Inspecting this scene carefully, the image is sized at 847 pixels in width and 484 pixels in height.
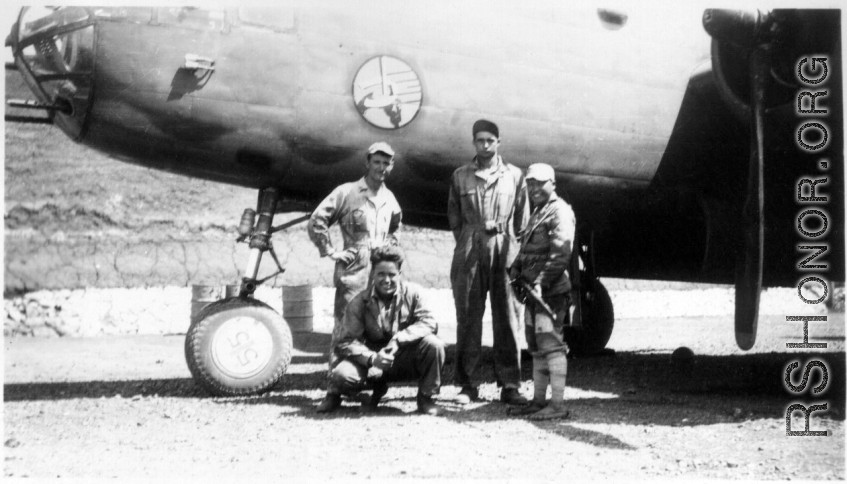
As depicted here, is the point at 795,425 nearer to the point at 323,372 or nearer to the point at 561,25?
the point at 561,25

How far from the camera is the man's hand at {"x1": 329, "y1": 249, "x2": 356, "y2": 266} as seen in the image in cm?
530

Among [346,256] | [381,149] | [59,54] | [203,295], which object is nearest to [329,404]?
[346,256]

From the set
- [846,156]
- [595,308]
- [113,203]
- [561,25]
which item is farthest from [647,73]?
[113,203]

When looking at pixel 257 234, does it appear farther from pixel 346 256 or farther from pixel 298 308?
pixel 298 308

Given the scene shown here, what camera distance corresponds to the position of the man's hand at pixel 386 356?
187 inches

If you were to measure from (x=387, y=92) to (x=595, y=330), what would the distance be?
4383mm

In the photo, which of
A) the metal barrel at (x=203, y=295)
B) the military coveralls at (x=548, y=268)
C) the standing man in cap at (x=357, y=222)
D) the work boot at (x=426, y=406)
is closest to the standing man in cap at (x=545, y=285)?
the military coveralls at (x=548, y=268)

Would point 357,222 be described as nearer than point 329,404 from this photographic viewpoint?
No

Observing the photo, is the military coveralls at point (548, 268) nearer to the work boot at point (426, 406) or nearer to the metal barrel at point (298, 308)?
the work boot at point (426, 406)

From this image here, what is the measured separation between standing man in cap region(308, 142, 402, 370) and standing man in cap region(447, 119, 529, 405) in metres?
0.52

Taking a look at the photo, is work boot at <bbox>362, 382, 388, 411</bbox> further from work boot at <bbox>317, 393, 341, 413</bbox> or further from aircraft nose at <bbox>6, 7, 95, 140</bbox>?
aircraft nose at <bbox>6, 7, 95, 140</bbox>

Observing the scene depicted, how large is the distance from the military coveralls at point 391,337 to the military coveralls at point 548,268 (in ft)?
1.97

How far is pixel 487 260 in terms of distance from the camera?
5.38m

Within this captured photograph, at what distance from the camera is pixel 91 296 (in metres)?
15.0
